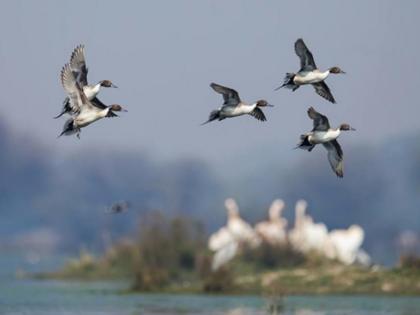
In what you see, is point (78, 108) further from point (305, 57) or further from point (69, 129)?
point (305, 57)

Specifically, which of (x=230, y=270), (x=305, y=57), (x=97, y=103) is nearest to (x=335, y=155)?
(x=305, y=57)

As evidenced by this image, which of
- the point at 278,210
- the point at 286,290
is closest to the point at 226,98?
the point at 286,290

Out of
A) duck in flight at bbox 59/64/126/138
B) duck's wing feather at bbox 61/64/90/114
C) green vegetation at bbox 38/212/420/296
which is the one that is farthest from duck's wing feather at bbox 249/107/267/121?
green vegetation at bbox 38/212/420/296

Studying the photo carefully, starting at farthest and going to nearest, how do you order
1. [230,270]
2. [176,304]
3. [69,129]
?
[230,270] < [176,304] < [69,129]

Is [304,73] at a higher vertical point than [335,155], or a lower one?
higher

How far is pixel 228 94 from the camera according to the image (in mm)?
23594

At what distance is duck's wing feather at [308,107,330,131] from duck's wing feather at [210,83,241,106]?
1092mm

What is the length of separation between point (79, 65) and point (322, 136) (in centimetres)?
365

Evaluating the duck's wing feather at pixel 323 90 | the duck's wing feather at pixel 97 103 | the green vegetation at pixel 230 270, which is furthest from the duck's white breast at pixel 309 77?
the green vegetation at pixel 230 270

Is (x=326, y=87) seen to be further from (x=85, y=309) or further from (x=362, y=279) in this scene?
(x=362, y=279)

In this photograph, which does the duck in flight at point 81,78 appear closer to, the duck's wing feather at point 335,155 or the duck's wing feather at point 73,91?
the duck's wing feather at point 73,91

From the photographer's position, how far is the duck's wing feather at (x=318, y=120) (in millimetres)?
23406

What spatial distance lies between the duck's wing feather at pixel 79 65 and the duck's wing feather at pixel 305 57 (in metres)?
3.08

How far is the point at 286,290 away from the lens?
39.3 meters
